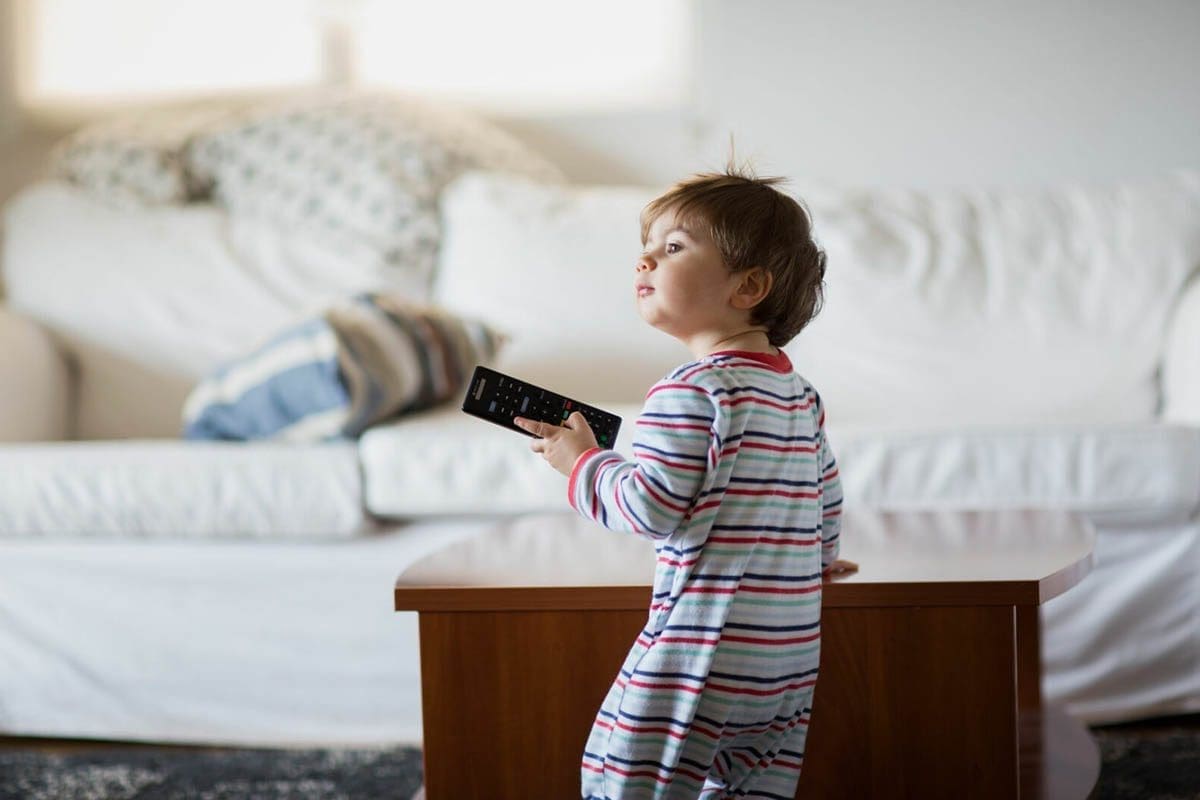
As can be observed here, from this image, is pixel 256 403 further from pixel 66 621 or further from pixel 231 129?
pixel 231 129

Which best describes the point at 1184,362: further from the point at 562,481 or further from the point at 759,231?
the point at 759,231

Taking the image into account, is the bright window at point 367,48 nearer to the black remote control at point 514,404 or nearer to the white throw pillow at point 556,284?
the white throw pillow at point 556,284

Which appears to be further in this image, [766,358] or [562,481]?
[562,481]

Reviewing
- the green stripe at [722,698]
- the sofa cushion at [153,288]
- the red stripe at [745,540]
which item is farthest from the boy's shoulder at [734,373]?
the sofa cushion at [153,288]

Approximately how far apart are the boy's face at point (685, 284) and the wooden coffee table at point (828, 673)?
0.71 feet

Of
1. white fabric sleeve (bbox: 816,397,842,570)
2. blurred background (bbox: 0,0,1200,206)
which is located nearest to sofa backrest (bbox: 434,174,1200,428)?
blurred background (bbox: 0,0,1200,206)

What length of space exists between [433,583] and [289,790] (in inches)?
20.9

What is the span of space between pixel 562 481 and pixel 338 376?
31cm

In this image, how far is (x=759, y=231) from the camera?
2.95ft

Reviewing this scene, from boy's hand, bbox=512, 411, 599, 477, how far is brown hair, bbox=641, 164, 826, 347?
0.15 m

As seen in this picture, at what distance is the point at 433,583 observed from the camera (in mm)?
1007

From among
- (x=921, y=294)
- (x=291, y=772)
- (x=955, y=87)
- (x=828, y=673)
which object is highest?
(x=955, y=87)

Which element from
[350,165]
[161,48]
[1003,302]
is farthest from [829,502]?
[161,48]

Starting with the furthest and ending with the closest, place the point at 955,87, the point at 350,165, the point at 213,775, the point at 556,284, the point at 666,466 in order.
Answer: the point at 955,87, the point at 350,165, the point at 556,284, the point at 213,775, the point at 666,466
